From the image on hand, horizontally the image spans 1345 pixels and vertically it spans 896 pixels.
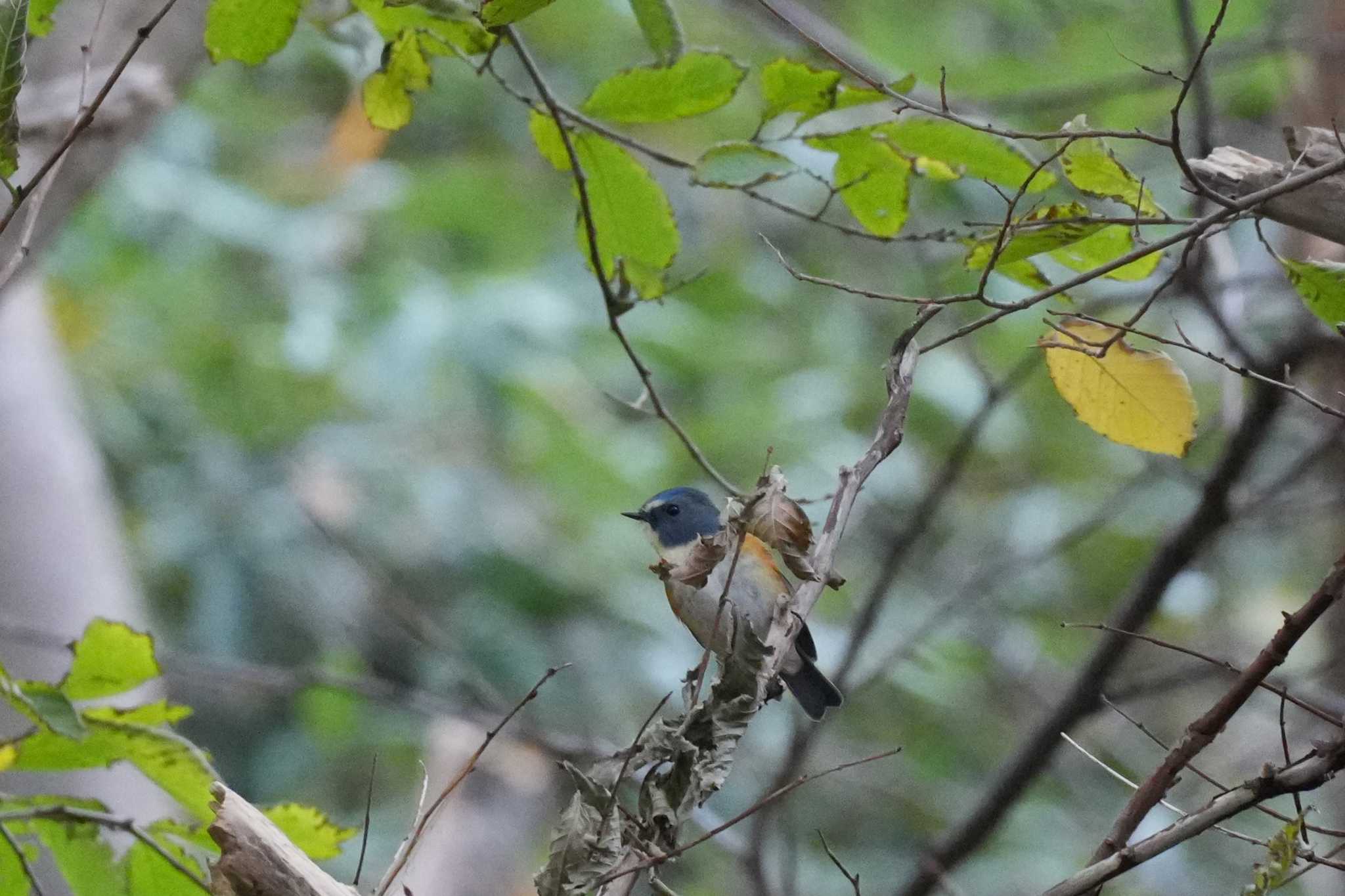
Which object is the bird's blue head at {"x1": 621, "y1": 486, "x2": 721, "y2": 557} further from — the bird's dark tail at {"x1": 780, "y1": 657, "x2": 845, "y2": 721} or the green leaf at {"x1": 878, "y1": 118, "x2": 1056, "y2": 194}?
the green leaf at {"x1": 878, "y1": 118, "x2": 1056, "y2": 194}

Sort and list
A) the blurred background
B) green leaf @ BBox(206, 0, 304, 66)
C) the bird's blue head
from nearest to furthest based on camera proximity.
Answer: green leaf @ BBox(206, 0, 304, 66)
the bird's blue head
the blurred background

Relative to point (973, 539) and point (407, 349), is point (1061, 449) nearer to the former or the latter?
point (973, 539)

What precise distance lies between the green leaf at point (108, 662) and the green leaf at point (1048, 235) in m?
1.11

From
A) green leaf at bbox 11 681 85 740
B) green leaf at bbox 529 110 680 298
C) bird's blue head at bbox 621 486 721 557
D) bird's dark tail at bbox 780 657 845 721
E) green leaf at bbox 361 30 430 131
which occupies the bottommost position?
bird's dark tail at bbox 780 657 845 721

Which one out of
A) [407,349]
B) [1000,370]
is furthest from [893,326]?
[407,349]

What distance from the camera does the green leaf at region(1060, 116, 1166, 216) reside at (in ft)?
4.58

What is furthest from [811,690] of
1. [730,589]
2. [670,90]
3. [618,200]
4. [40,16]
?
[40,16]

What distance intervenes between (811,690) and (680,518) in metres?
0.59

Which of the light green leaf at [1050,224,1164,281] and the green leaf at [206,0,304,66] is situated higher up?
the green leaf at [206,0,304,66]

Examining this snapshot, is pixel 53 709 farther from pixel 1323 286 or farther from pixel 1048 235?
pixel 1323 286

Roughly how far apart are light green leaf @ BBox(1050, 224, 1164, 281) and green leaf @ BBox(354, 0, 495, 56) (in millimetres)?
798

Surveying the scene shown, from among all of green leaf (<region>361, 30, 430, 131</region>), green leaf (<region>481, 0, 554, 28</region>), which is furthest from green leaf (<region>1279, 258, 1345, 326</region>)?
green leaf (<region>361, 30, 430, 131</region>)

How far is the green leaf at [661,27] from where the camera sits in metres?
1.68

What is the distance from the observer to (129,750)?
1569mm
